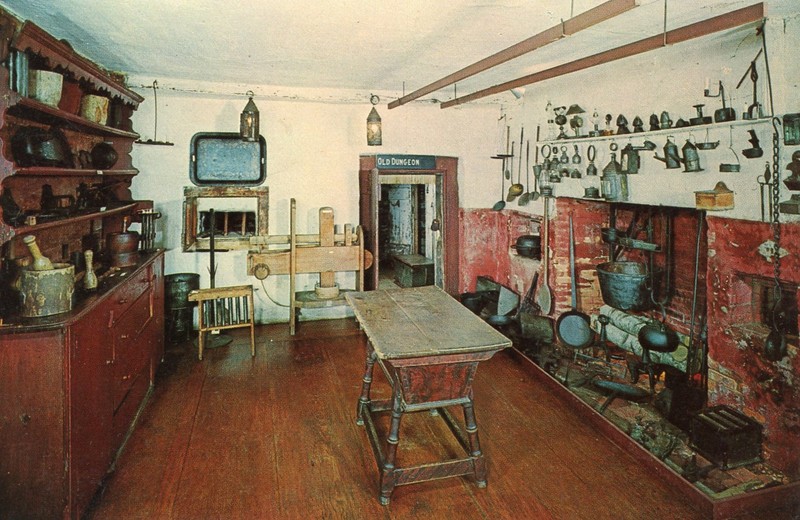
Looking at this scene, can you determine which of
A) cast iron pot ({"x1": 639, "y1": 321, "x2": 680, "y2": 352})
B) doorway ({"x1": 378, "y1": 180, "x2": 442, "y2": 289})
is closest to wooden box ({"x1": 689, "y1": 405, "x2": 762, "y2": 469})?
cast iron pot ({"x1": 639, "y1": 321, "x2": 680, "y2": 352})

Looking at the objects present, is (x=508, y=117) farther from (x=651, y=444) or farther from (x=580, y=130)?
(x=651, y=444)

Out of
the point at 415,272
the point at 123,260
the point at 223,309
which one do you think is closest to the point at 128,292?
the point at 123,260

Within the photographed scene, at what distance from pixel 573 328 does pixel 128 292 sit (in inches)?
168

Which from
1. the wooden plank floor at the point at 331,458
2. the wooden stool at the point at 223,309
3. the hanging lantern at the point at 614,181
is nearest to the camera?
the wooden plank floor at the point at 331,458

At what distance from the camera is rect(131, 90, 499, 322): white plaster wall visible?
18.9 ft

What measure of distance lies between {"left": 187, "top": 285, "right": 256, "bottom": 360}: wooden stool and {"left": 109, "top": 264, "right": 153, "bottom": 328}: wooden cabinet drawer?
0.75m

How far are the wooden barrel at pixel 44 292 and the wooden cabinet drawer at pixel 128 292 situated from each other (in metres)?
0.51

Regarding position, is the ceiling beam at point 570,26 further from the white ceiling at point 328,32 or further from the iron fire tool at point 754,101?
the iron fire tool at point 754,101

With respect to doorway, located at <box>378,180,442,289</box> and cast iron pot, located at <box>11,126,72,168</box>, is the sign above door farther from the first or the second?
cast iron pot, located at <box>11,126,72,168</box>


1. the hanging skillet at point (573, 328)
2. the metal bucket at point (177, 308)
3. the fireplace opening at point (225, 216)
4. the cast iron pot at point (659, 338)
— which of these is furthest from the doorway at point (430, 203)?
the cast iron pot at point (659, 338)

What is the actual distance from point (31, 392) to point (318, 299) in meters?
3.60

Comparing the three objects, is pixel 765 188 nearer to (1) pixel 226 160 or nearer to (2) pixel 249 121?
(2) pixel 249 121

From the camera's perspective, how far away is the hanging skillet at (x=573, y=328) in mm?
5262

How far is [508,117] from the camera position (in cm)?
660
